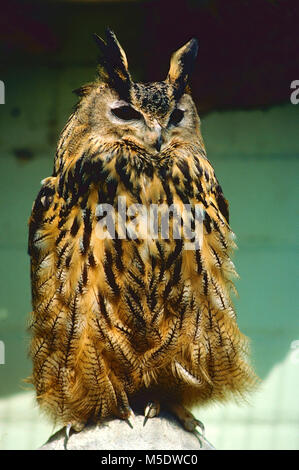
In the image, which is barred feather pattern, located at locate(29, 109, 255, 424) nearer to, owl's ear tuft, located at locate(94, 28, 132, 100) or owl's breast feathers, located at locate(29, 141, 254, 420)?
owl's breast feathers, located at locate(29, 141, 254, 420)

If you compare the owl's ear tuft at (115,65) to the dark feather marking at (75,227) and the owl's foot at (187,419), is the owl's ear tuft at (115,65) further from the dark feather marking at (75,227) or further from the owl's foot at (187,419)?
the owl's foot at (187,419)

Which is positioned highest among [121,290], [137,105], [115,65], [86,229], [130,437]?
[115,65]

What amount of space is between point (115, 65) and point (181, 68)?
178 millimetres

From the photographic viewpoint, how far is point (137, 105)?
1.18m

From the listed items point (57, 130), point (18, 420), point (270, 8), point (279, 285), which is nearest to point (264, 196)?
point (279, 285)

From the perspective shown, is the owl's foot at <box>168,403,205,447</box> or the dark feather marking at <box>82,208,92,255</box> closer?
the dark feather marking at <box>82,208,92,255</box>

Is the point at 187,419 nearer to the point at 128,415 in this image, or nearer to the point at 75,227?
the point at 128,415

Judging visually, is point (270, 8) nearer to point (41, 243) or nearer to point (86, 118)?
point (86, 118)

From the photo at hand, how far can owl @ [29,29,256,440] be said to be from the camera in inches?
47.9

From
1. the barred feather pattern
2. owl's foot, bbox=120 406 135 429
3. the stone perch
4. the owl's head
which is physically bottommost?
the stone perch

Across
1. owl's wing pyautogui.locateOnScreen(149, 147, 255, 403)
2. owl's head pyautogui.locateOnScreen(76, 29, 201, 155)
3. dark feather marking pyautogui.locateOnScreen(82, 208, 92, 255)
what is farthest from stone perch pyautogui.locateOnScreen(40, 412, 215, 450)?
owl's head pyautogui.locateOnScreen(76, 29, 201, 155)

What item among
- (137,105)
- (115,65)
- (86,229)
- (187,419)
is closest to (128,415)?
(187,419)

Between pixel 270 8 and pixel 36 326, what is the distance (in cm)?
135

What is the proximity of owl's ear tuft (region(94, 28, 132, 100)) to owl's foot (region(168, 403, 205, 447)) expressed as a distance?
32.8 inches
